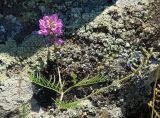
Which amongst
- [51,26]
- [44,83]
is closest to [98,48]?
[51,26]

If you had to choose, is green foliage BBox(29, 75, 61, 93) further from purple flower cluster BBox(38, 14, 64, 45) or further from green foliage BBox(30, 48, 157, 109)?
purple flower cluster BBox(38, 14, 64, 45)

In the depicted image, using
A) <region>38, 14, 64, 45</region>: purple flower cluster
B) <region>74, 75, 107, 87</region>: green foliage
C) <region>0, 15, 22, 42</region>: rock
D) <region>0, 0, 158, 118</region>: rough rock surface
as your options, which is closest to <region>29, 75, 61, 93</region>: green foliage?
<region>74, 75, 107, 87</region>: green foliage

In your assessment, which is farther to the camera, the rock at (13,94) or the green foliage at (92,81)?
the rock at (13,94)

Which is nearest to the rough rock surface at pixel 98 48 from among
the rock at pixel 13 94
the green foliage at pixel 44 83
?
the rock at pixel 13 94

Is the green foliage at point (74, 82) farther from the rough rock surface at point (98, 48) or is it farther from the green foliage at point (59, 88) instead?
the rough rock surface at point (98, 48)

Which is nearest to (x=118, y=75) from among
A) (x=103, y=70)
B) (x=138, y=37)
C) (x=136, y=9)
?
(x=103, y=70)

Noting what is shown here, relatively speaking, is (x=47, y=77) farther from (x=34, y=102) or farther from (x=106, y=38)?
(x=106, y=38)

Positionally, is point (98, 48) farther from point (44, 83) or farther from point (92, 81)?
point (44, 83)

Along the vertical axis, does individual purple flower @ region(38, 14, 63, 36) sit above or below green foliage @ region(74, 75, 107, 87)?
above
